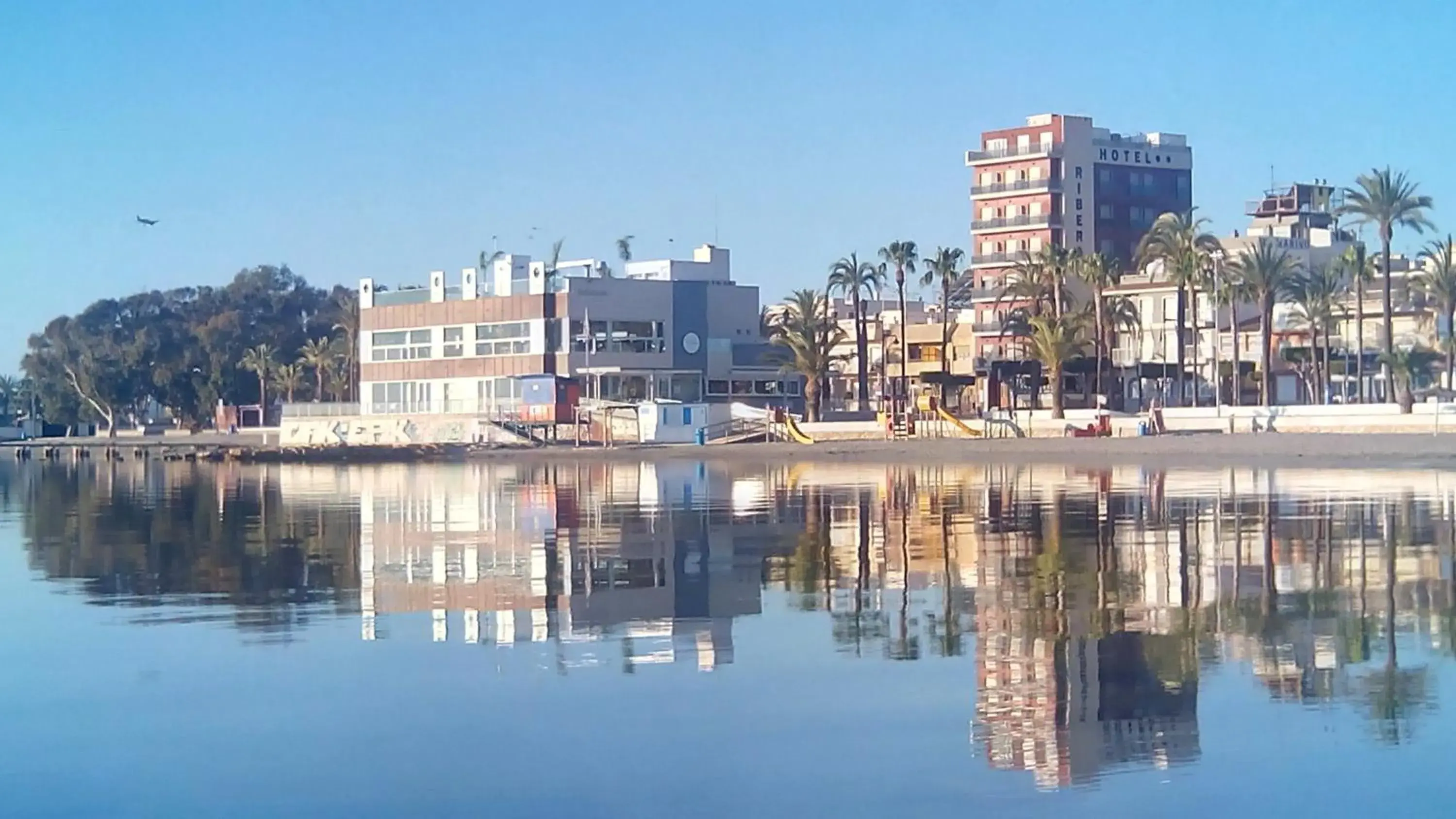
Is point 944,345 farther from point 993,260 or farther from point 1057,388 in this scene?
point 993,260

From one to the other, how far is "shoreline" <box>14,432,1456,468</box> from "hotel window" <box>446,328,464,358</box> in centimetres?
939

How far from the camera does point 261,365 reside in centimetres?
14988

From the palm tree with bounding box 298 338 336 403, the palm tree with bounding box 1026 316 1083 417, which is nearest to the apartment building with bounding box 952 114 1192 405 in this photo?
the palm tree with bounding box 1026 316 1083 417

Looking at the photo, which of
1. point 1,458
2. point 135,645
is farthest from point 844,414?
point 135,645

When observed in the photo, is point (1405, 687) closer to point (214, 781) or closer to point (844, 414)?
point (214, 781)

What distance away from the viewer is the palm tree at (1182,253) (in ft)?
294

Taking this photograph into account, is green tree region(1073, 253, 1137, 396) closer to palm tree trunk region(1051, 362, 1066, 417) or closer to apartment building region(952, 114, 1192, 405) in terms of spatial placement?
palm tree trunk region(1051, 362, 1066, 417)

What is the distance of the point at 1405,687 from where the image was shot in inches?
602

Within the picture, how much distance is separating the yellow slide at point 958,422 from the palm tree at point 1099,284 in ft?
25.2

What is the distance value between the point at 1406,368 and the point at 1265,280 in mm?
12307

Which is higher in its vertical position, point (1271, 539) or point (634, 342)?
point (634, 342)

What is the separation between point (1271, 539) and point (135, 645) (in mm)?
18066

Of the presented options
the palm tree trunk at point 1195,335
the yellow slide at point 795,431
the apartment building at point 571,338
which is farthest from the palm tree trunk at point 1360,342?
the apartment building at point 571,338

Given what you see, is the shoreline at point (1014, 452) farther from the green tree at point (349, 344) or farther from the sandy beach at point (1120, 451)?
the green tree at point (349, 344)
